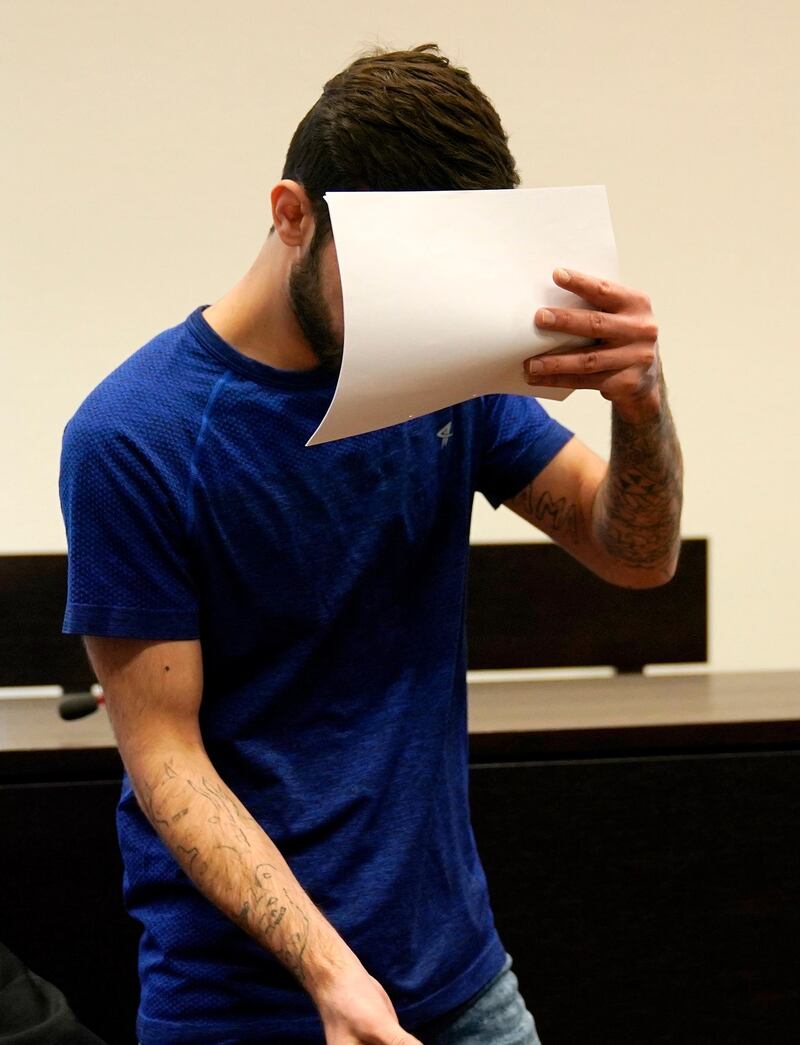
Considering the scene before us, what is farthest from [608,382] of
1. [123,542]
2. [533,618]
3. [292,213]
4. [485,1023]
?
[533,618]

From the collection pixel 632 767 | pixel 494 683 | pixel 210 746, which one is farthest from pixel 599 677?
pixel 210 746

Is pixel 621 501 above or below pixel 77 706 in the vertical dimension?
above

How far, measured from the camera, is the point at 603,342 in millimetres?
832

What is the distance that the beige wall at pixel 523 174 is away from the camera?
2031 millimetres

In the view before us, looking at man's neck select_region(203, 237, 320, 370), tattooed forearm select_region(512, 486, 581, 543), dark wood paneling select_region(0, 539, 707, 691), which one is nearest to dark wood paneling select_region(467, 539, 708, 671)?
dark wood paneling select_region(0, 539, 707, 691)

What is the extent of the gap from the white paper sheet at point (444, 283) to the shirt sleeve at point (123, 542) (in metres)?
0.15

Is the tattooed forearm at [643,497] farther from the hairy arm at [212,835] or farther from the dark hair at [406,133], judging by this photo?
the hairy arm at [212,835]

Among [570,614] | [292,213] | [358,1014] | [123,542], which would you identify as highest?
[292,213]

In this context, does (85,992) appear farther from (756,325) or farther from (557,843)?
(756,325)

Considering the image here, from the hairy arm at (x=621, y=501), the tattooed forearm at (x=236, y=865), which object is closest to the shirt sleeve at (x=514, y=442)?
the hairy arm at (x=621, y=501)

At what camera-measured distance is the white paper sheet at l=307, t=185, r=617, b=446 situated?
74 cm

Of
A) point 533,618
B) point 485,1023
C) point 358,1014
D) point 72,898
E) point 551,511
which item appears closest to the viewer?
point 358,1014

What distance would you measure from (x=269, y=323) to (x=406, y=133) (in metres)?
0.18

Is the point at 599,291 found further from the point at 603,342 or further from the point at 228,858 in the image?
the point at 228,858
